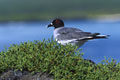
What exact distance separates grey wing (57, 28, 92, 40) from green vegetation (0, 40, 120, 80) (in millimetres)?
3735

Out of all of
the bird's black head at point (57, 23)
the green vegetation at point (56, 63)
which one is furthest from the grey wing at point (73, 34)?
the green vegetation at point (56, 63)

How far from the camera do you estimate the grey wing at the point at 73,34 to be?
1233 cm

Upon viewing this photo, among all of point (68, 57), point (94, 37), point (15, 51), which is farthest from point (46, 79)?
point (94, 37)

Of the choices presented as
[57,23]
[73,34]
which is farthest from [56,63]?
[57,23]

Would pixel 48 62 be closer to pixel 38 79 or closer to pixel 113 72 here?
pixel 38 79

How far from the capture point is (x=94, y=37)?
1235 cm

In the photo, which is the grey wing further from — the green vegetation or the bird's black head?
the green vegetation

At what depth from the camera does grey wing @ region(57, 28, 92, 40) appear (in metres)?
12.3

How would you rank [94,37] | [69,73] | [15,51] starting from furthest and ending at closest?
[94,37]
[15,51]
[69,73]

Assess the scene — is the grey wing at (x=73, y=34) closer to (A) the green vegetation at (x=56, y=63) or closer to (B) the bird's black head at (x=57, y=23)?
(B) the bird's black head at (x=57, y=23)

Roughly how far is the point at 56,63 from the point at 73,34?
16.3 ft

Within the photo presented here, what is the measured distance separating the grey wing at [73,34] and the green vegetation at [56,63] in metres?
3.73

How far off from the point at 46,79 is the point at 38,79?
211 mm

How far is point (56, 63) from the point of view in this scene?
7770 millimetres
